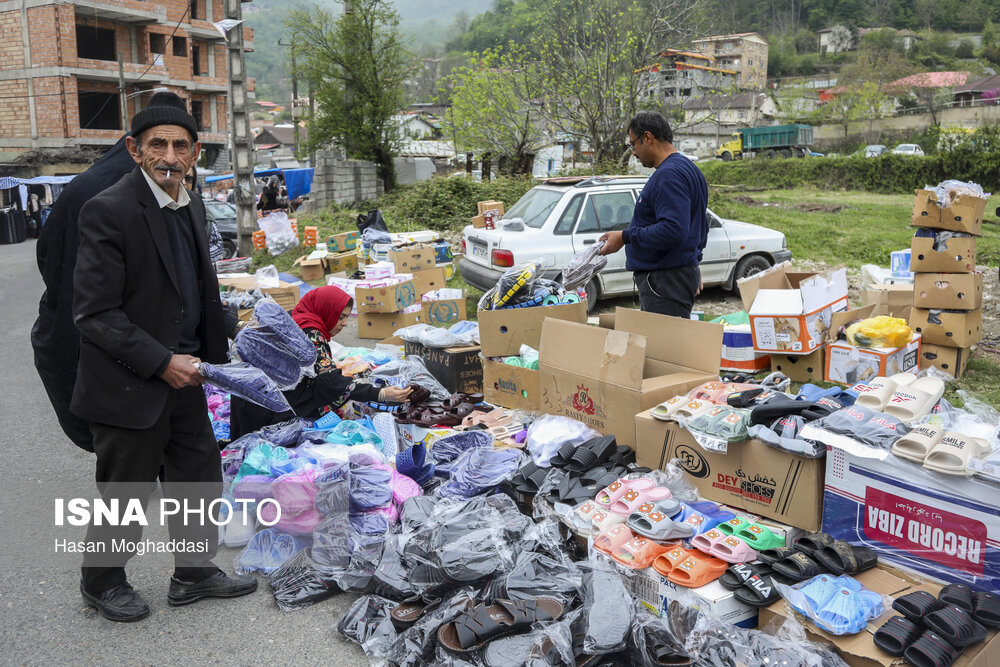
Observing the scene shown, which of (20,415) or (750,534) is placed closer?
(750,534)

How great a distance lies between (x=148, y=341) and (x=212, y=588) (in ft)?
4.16

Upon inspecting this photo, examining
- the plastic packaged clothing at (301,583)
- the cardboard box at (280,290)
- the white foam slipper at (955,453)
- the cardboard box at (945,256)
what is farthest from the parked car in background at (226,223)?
the white foam slipper at (955,453)

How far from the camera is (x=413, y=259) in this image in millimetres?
10102

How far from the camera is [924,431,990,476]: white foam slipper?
8.97 feet

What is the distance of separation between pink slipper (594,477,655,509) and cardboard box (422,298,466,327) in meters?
4.97

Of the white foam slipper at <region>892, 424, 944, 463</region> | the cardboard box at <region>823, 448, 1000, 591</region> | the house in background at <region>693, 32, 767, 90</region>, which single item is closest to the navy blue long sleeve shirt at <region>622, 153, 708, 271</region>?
the cardboard box at <region>823, 448, 1000, 591</region>

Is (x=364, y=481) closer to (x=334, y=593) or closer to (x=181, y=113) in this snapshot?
(x=334, y=593)

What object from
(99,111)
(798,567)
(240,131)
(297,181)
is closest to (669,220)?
(798,567)

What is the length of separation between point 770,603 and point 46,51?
4549cm

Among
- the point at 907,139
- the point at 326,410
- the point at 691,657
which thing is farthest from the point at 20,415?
the point at 907,139

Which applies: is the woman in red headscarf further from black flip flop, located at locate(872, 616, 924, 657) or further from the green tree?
the green tree

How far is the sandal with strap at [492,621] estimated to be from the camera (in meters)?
2.72

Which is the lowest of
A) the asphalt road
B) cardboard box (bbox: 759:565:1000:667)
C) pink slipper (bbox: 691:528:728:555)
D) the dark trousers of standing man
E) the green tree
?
the asphalt road

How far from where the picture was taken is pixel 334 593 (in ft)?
11.3
